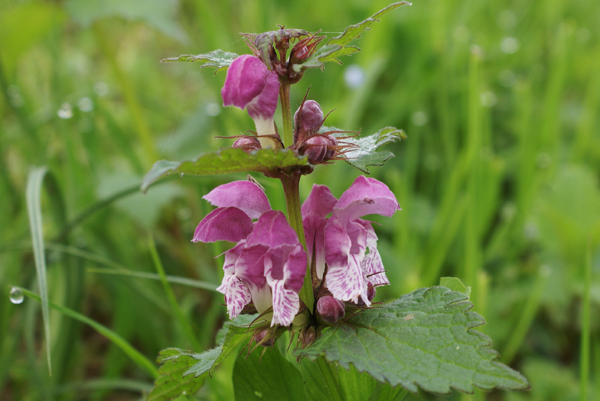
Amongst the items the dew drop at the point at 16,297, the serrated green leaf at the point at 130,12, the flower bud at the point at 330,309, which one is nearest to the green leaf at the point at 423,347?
the flower bud at the point at 330,309

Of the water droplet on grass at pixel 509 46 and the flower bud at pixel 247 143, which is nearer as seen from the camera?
the flower bud at pixel 247 143

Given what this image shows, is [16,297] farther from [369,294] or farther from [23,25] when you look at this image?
[23,25]

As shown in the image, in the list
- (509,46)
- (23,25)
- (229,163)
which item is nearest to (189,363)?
(229,163)

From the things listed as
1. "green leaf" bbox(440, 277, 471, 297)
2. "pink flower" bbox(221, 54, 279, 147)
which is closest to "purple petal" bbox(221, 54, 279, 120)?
"pink flower" bbox(221, 54, 279, 147)

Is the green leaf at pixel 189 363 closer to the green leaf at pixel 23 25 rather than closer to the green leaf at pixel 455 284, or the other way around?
the green leaf at pixel 455 284

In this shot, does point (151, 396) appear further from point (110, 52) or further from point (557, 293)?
point (110, 52)
